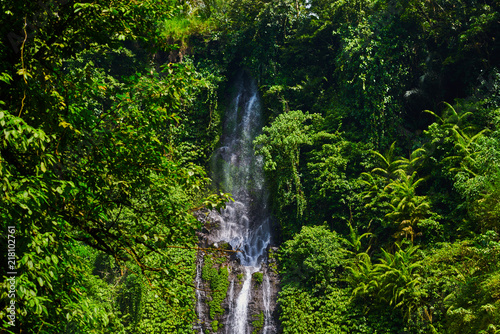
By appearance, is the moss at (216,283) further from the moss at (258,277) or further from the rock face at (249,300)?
the moss at (258,277)

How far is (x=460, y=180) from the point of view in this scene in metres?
10.2

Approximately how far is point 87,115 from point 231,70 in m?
14.8

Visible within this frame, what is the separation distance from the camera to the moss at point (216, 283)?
512 inches

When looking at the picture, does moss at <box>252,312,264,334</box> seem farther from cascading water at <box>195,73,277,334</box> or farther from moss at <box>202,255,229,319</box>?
moss at <box>202,255,229,319</box>

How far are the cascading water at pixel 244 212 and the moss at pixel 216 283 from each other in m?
0.24

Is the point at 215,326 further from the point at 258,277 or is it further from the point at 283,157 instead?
the point at 283,157

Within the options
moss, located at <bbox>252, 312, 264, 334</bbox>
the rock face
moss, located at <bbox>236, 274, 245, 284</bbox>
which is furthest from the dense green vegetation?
moss, located at <bbox>252, 312, 264, 334</bbox>

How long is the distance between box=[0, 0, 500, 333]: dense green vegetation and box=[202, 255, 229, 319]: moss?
72 mm

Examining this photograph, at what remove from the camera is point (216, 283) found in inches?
530

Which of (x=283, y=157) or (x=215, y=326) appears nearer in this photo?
(x=215, y=326)

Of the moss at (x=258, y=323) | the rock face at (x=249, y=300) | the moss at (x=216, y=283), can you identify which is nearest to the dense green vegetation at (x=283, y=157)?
the moss at (x=216, y=283)

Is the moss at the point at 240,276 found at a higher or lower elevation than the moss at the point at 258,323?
higher

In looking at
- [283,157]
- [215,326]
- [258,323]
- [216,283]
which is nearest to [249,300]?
[258,323]

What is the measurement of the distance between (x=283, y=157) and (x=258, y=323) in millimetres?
5513
